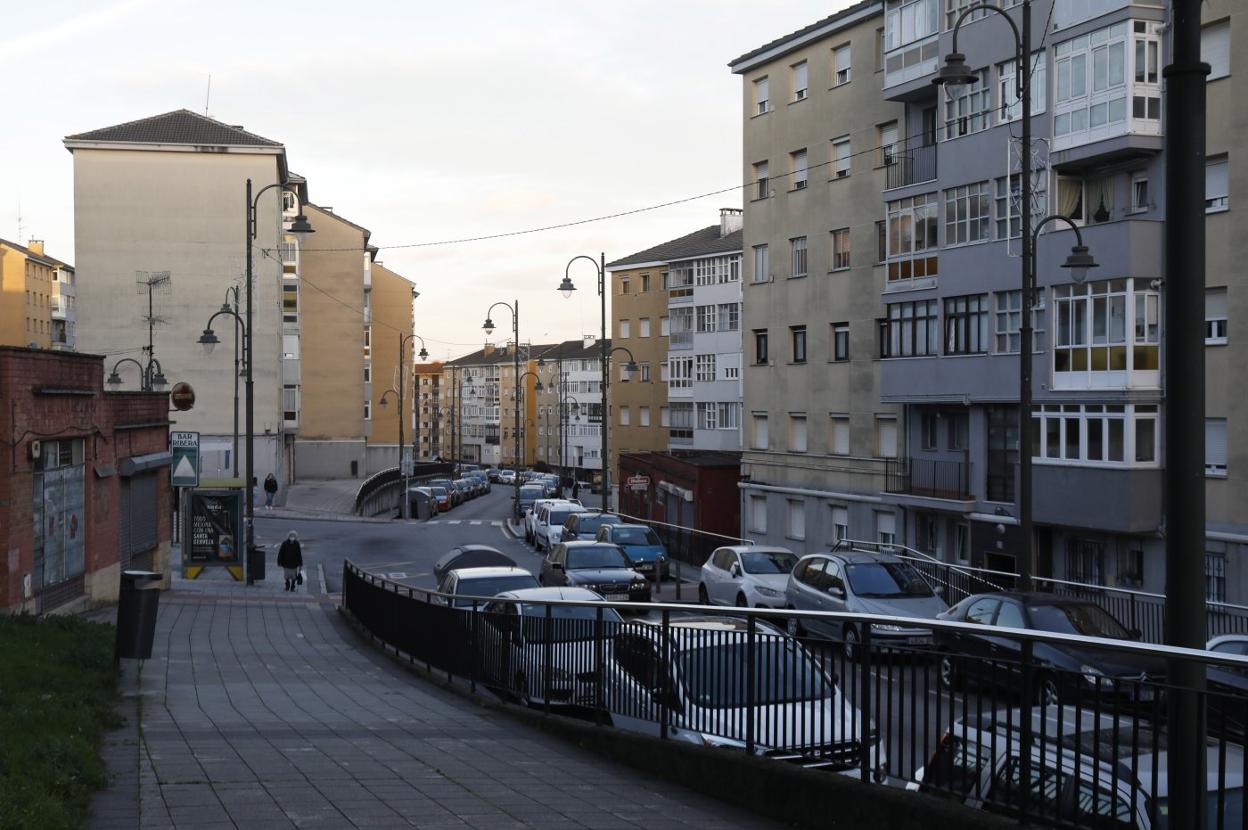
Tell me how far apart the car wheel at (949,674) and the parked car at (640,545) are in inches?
1031

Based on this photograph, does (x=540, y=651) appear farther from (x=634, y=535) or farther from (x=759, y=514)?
(x=759, y=514)

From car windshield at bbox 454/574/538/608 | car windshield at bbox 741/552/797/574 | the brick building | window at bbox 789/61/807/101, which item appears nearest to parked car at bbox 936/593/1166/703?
car windshield at bbox 454/574/538/608

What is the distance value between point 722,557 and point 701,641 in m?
19.7

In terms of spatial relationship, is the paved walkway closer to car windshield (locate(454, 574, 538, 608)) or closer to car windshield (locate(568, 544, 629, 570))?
car windshield (locate(454, 574, 538, 608))

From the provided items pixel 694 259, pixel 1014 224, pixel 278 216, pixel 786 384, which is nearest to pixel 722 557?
pixel 1014 224

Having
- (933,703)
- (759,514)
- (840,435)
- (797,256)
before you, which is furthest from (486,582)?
(759,514)

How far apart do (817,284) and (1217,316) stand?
1781 centimetres

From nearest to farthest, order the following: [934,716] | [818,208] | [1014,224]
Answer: [934,716], [1014,224], [818,208]

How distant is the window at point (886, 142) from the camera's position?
40.6m

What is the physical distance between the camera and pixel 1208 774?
16.6 feet

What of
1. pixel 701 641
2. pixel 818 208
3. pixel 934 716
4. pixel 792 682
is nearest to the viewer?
pixel 934 716

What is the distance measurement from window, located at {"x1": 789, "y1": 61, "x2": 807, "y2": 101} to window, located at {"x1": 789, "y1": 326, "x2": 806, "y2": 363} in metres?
8.02

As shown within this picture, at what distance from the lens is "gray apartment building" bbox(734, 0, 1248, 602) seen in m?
27.7

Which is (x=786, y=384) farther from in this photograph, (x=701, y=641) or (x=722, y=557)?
(x=701, y=641)
